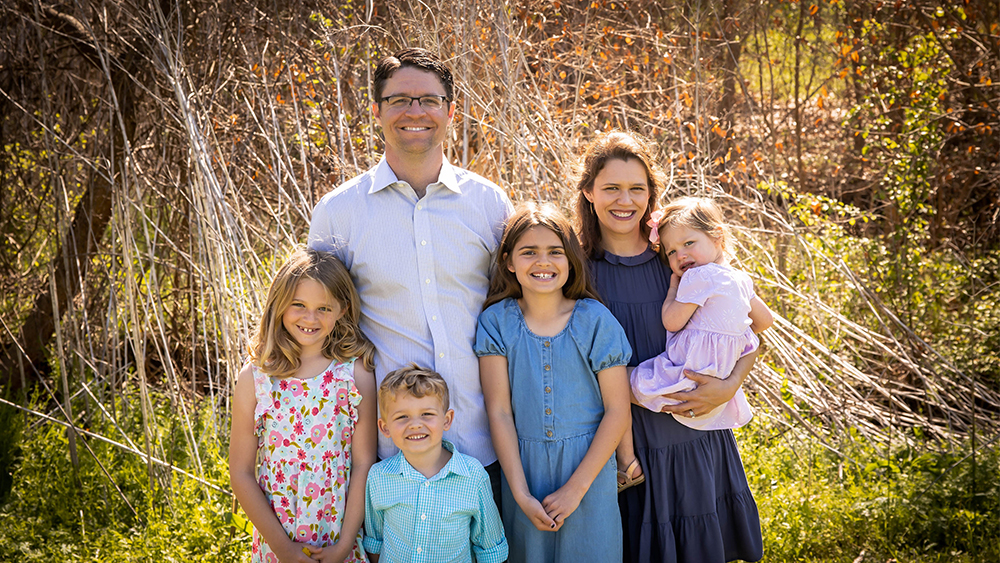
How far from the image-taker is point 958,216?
5.50 metres

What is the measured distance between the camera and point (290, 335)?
6.88 ft

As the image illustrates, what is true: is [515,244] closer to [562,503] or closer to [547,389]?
[547,389]

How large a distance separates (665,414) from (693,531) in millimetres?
332

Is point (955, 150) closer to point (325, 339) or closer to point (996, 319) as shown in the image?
point (996, 319)

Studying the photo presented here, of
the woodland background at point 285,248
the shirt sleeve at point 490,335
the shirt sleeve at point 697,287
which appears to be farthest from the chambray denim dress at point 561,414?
the woodland background at point 285,248

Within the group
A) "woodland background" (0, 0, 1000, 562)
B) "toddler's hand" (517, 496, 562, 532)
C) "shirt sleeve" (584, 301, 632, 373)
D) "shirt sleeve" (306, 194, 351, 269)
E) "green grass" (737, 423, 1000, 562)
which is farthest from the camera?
"woodland background" (0, 0, 1000, 562)

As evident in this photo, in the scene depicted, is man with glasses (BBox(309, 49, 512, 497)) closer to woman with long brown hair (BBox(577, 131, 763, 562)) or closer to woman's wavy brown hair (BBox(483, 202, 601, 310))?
woman's wavy brown hair (BBox(483, 202, 601, 310))

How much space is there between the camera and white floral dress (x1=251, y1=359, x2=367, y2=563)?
6.67ft

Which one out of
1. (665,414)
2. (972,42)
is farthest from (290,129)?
(972,42)

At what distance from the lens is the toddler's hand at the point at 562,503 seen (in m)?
1.92

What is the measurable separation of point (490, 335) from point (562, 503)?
0.48m

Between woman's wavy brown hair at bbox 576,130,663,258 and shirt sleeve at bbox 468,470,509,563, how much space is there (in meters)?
0.77

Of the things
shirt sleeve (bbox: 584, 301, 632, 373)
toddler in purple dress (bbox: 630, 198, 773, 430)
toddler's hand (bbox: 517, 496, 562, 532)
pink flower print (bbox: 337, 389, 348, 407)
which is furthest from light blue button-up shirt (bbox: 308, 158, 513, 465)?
toddler in purple dress (bbox: 630, 198, 773, 430)

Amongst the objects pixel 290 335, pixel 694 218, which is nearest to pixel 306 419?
pixel 290 335
